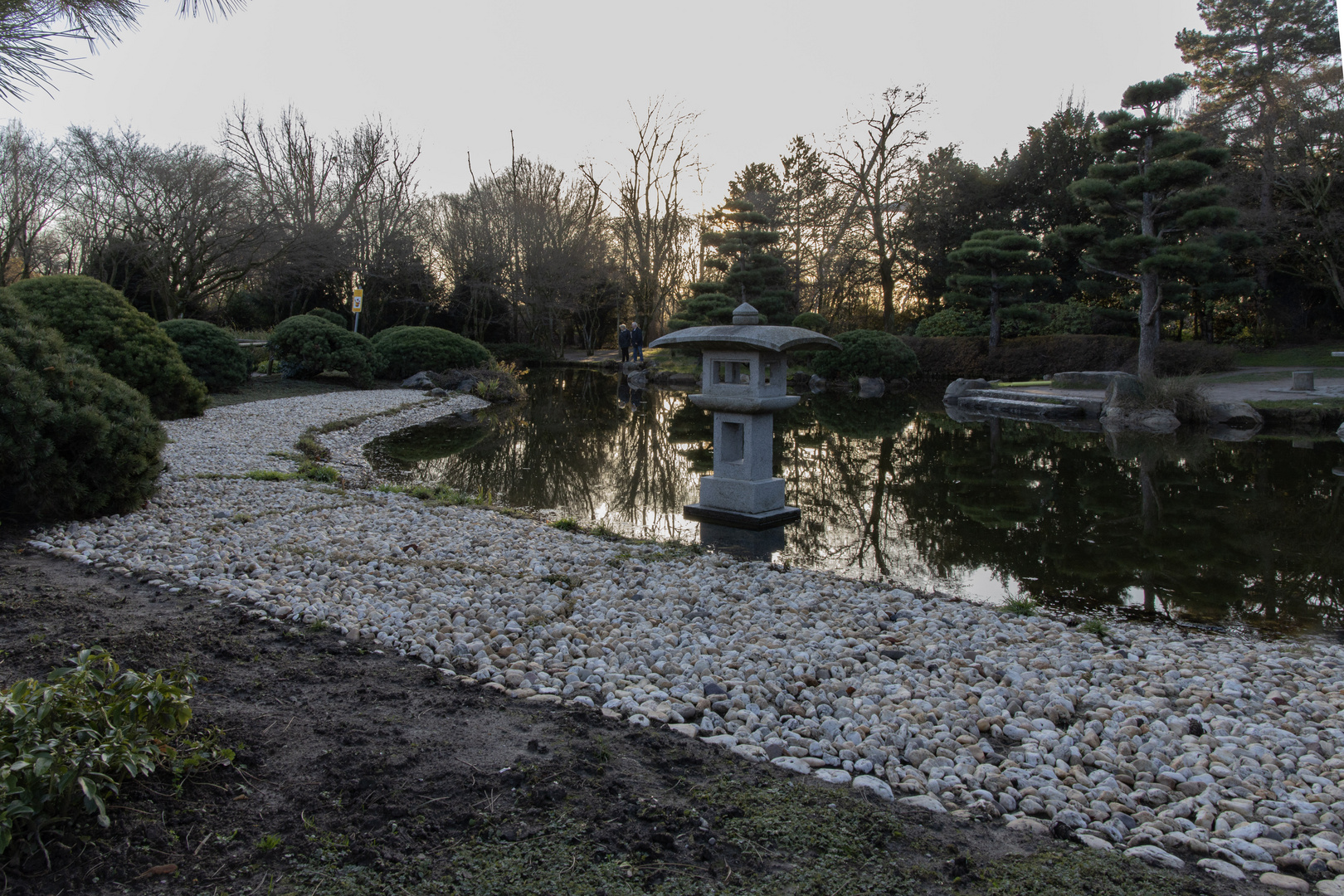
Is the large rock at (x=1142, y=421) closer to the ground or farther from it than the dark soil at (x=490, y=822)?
farther from it

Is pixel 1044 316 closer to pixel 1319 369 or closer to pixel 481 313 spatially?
pixel 1319 369

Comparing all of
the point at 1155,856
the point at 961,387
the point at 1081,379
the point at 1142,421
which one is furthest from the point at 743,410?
the point at 1081,379

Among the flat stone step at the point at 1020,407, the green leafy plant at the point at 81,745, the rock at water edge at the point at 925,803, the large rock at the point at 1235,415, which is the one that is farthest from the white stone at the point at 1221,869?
the flat stone step at the point at 1020,407

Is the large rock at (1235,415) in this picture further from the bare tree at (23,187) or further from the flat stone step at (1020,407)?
the bare tree at (23,187)

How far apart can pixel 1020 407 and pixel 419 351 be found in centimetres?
1229

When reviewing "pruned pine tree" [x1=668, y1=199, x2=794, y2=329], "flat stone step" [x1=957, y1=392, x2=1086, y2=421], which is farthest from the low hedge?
"pruned pine tree" [x1=668, y1=199, x2=794, y2=329]

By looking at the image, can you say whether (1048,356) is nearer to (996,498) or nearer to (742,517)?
(996,498)

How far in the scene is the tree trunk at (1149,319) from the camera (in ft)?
54.2

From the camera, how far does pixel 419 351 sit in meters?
17.8

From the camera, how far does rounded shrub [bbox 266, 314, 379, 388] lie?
15.7m

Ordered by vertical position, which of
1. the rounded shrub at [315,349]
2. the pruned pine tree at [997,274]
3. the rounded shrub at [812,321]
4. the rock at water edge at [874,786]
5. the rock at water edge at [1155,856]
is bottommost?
the rock at water edge at [1155,856]

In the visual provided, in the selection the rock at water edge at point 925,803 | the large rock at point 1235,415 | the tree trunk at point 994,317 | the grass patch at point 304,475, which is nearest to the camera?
the rock at water edge at point 925,803

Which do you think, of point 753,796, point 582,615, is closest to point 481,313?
point 582,615

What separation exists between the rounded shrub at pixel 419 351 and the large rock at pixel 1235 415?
14183 millimetres
